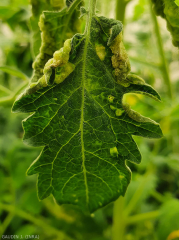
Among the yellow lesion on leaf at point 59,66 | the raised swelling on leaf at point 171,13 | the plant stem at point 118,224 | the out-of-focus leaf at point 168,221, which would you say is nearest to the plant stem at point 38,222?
the plant stem at point 118,224

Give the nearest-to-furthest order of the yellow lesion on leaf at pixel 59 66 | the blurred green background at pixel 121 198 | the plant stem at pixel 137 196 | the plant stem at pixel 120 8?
the yellow lesion on leaf at pixel 59 66, the plant stem at pixel 120 8, the blurred green background at pixel 121 198, the plant stem at pixel 137 196

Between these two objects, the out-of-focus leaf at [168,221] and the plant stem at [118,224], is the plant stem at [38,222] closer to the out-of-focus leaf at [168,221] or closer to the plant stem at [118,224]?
the plant stem at [118,224]

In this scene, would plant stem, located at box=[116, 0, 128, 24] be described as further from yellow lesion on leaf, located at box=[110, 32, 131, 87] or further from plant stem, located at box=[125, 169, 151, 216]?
plant stem, located at box=[125, 169, 151, 216]

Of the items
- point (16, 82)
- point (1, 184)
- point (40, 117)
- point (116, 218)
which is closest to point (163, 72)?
point (116, 218)

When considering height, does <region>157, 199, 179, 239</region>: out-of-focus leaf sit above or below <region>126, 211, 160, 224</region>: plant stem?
above

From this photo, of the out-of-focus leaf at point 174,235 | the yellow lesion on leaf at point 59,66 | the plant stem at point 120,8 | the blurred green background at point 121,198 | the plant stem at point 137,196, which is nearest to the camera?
the yellow lesion on leaf at point 59,66

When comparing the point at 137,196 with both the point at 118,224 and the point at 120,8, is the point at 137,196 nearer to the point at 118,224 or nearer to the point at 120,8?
the point at 118,224

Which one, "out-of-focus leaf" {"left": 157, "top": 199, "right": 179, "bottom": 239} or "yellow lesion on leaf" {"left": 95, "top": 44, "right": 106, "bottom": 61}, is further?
"out-of-focus leaf" {"left": 157, "top": 199, "right": 179, "bottom": 239}

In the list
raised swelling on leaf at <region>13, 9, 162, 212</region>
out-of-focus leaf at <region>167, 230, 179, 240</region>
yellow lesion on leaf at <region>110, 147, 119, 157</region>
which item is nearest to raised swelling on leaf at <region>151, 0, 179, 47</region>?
raised swelling on leaf at <region>13, 9, 162, 212</region>
